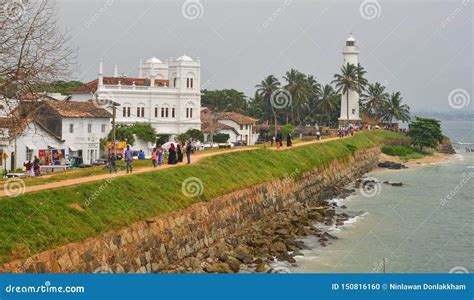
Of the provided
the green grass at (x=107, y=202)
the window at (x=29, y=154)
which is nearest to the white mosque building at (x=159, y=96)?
the window at (x=29, y=154)

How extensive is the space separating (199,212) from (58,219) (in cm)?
902

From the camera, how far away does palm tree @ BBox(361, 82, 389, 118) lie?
108750 millimetres

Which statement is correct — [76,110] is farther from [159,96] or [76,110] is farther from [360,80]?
[360,80]

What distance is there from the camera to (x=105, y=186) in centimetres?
2880

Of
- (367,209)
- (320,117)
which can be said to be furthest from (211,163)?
(320,117)

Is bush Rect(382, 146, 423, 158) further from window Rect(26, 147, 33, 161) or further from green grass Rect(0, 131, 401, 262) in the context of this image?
window Rect(26, 147, 33, 161)

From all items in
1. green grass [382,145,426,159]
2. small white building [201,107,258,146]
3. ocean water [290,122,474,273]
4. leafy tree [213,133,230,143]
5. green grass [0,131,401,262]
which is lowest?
ocean water [290,122,474,273]

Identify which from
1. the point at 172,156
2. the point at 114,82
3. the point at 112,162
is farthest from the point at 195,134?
the point at 112,162

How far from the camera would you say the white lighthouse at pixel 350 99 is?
100 m

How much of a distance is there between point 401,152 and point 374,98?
17289 millimetres

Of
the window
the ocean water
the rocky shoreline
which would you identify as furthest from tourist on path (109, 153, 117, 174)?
the window

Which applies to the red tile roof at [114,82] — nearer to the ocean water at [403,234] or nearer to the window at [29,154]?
the window at [29,154]

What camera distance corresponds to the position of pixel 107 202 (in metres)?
27.2

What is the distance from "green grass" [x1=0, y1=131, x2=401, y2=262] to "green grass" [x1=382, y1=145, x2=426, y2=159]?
48.4 meters
